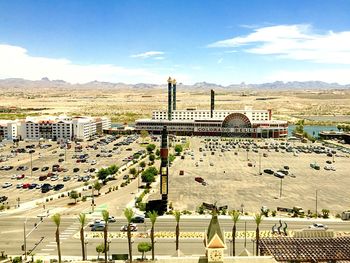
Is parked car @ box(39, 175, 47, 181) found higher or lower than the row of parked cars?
lower

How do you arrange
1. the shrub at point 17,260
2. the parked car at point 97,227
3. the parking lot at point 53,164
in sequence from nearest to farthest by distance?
the shrub at point 17,260 → the parked car at point 97,227 → the parking lot at point 53,164

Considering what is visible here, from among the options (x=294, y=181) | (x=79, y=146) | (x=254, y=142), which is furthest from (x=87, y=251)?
(x=254, y=142)

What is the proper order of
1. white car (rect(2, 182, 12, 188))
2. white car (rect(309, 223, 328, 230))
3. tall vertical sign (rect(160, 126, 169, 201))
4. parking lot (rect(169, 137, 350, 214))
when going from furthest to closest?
1. white car (rect(2, 182, 12, 188))
2. parking lot (rect(169, 137, 350, 214))
3. tall vertical sign (rect(160, 126, 169, 201))
4. white car (rect(309, 223, 328, 230))

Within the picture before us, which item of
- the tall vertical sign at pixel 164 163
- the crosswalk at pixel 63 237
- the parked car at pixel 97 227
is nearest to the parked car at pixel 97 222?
the parked car at pixel 97 227

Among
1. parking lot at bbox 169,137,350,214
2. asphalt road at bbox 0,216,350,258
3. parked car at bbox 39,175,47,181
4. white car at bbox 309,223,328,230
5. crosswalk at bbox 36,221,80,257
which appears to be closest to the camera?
crosswalk at bbox 36,221,80,257

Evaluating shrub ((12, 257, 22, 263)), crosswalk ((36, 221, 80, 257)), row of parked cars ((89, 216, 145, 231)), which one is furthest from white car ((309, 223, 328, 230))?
Answer: shrub ((12, 257, 22, 263))

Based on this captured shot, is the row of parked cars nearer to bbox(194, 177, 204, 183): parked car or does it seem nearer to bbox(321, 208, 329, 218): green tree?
bbox(194, 177, 204, 183): parked car

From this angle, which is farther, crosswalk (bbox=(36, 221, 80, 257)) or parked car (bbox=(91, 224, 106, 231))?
parked car (bbox=(91, 224, 106, 231))

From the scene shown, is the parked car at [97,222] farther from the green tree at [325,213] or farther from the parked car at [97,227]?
the green tree at [325,213]
